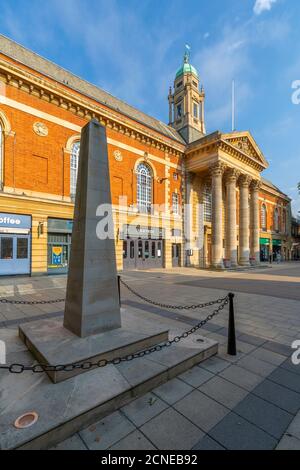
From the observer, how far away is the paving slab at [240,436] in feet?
7.27

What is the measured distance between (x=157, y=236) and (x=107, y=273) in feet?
58.9

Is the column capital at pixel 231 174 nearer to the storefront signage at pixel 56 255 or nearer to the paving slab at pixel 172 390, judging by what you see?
the storefront signage at pixel 56 255

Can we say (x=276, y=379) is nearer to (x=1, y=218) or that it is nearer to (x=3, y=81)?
(x=1, y=218)

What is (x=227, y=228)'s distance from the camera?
79.8ft

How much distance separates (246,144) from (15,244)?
26.3 metres

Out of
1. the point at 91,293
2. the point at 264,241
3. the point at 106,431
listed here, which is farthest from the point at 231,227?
the point at 106,431

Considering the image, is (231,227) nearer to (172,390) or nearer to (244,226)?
(244,226)

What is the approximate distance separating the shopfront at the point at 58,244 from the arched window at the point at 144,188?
7.39 meters

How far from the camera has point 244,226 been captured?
87.8ft

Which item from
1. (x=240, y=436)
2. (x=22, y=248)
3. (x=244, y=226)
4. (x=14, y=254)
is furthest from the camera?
(x=244, y=226)

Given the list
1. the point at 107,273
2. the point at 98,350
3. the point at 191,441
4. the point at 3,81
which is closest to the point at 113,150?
the point at 3,81

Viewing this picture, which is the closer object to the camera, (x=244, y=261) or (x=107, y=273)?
(x=107, y=273)

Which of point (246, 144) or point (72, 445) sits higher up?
point (246, 144)

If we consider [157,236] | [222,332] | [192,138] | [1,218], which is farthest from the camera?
[192,138]
